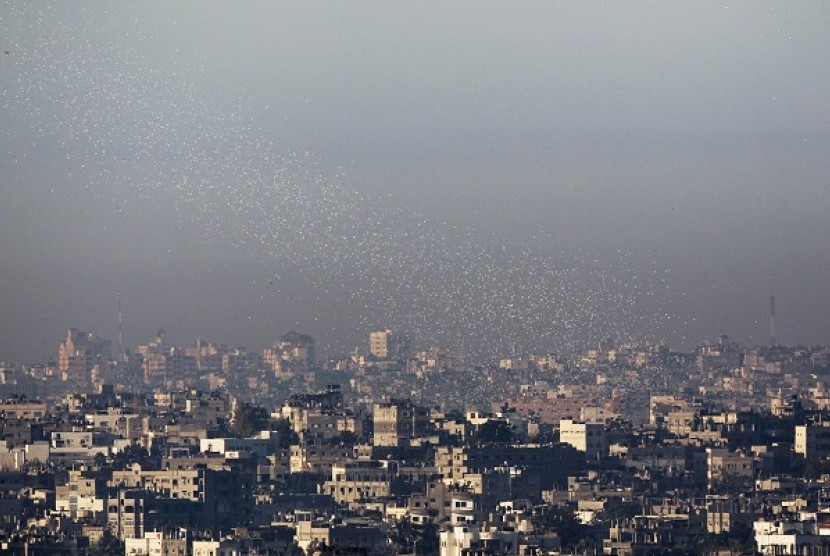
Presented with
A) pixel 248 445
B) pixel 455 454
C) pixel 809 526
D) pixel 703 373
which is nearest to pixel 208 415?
pixel 248 445

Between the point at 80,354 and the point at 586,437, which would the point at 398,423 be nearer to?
the point at 586,437

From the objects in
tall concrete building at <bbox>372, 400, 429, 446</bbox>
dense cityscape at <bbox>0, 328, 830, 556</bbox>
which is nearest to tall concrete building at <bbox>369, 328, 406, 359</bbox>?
dense cityscape at <bbox>0, 328, 830, 556</bbox>

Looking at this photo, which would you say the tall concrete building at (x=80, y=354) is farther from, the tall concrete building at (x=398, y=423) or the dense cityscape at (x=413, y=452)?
the tall concrete building at (x=398, y=423)

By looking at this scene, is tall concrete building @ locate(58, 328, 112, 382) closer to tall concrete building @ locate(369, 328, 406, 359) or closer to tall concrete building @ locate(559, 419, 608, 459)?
tall concrete building @ locate(369, 328, 406, 359)

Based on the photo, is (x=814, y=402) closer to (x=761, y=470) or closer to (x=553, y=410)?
(x=553, y=410)

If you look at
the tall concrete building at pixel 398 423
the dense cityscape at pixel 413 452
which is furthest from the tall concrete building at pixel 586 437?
the tall concrete building at pixel 398 423

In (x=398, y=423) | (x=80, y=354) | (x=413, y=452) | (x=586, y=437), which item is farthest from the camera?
(x=80, y=354)

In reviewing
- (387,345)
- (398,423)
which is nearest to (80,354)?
(387,345)

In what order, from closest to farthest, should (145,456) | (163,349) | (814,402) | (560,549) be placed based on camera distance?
(560,549), (145,456), (814,402), (163,349)

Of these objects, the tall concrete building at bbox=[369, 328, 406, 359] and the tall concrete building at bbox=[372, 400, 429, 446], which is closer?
the tall concrete building at bbox=[372, 400, 429, 446]
